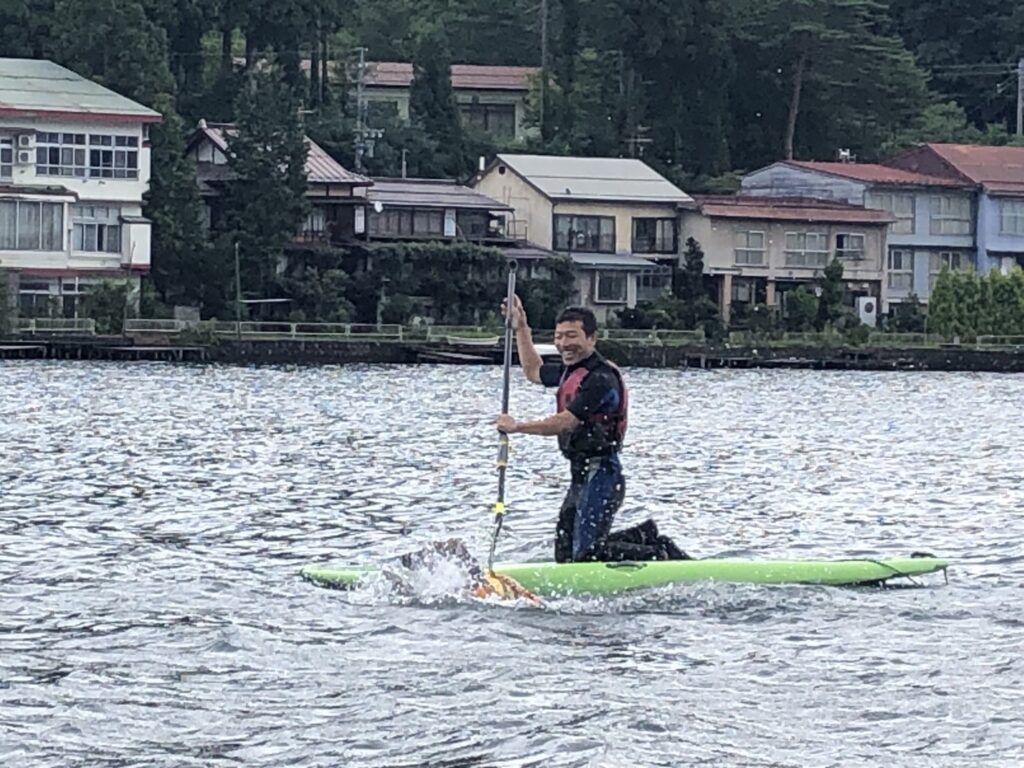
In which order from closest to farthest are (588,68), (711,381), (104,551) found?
1. (104,551)
2. (711,381)
3. (588,68)

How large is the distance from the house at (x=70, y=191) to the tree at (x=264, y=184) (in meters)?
2.89

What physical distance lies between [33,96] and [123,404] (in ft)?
90.6

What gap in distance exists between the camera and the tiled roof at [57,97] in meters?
67.2

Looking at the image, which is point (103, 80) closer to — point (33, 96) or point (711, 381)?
point (33, 96)

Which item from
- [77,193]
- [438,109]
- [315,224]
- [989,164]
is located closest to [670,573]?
[77,193]

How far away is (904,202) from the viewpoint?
82500 mm

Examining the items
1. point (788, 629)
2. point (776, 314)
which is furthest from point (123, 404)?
point (776, 314)

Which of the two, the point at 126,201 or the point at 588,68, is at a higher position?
the point at 588,68

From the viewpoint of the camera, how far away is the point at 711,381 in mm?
60875

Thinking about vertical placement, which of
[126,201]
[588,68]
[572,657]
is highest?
[588,68]

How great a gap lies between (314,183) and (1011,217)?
2840 centimetres

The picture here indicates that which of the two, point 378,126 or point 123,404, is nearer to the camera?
point 123,404

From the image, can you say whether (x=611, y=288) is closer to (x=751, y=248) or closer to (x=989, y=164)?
(x=751, y=248)

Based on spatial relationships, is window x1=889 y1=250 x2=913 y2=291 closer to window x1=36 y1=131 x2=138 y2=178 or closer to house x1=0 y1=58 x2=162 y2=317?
house x1=0 y1=58 x2=162 y2=317
